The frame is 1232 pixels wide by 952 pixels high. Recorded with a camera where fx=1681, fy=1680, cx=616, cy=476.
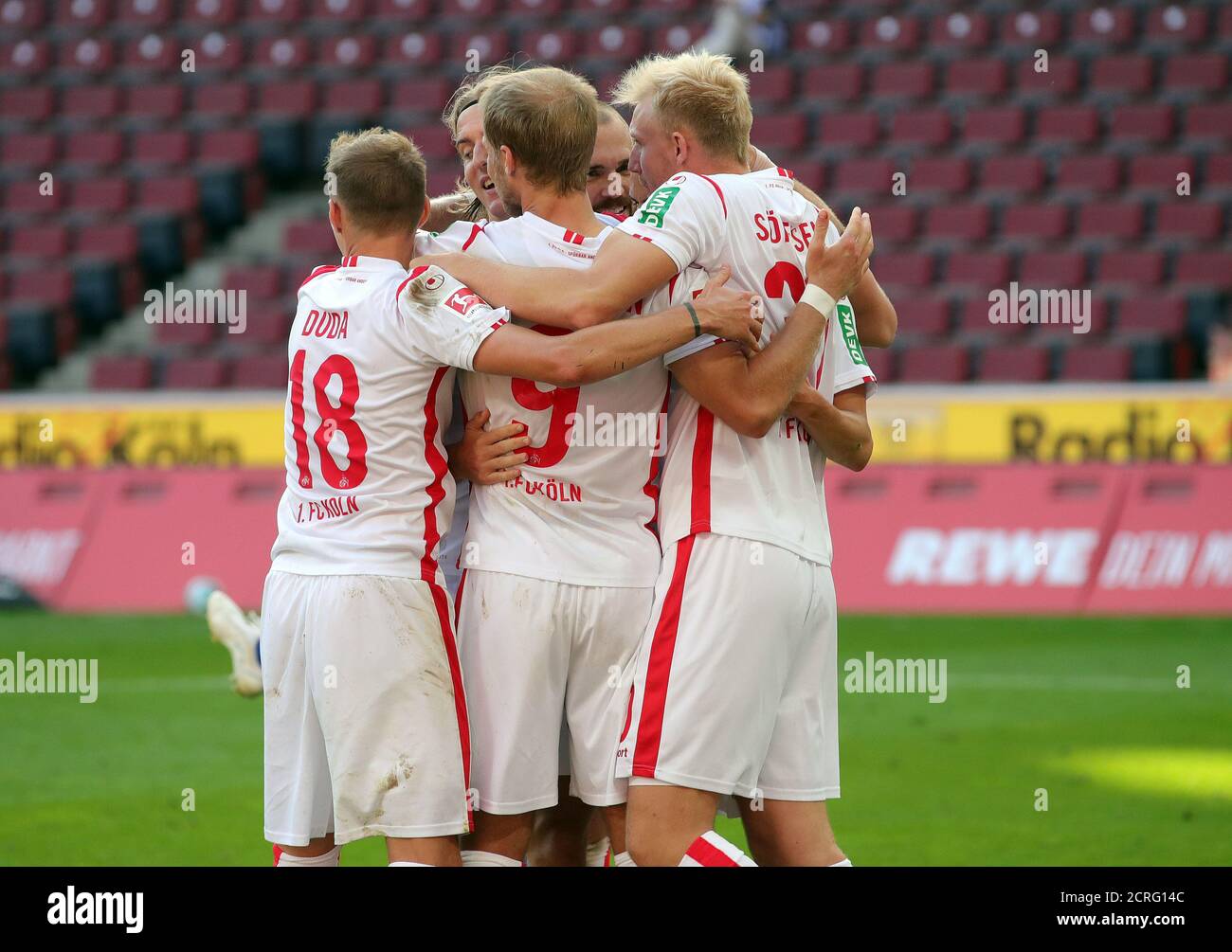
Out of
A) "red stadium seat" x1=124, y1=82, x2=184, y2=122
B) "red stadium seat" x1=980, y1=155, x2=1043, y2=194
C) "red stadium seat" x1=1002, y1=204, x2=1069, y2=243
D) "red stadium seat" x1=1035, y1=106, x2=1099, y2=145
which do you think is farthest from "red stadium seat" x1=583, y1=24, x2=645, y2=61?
"red stadium seat" x1=124, y1=82, x2=184, y2=122

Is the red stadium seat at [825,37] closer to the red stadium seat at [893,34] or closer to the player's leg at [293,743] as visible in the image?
the red stadium seat at [893,34]

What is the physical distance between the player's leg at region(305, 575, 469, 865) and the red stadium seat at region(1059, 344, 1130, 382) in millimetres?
13167

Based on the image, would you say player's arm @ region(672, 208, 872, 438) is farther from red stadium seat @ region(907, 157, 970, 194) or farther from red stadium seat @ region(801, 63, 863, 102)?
red stadium seat @ region(801, 63, 863, 102)

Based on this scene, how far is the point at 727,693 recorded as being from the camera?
4227mm

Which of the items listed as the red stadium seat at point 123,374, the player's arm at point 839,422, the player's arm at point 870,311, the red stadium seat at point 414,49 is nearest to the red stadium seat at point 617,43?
the red stadium seat at point 414,49

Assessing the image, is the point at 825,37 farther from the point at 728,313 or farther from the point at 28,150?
the point at 728,313

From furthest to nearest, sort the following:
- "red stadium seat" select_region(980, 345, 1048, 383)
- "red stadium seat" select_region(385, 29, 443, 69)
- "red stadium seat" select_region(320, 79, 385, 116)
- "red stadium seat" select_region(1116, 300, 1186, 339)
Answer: "red stadium seat" select_region(385, 29, 443, 69)
"red stadium seat" select_region(320, 79, 385, 116)
"red stadium seat" select_region(1116, 300, 1186, 339)
"red stadium seat" select_region(980, 345, 1048, 383)

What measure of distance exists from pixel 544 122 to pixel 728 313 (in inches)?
26.4

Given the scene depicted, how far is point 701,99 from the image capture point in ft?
14.4

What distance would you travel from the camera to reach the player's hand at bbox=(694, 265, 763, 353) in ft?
13.8

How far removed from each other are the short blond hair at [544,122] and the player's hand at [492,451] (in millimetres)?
645

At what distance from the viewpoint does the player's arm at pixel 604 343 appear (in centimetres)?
416

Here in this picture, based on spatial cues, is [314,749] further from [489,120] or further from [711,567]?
[489,120]
